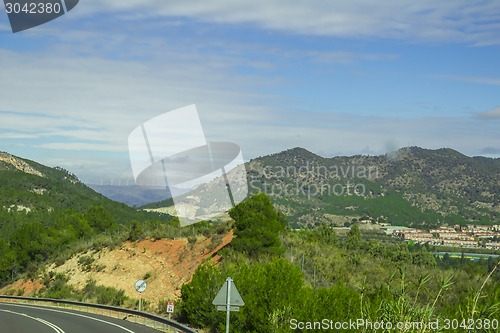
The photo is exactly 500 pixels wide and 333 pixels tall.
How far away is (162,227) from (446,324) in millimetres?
50145

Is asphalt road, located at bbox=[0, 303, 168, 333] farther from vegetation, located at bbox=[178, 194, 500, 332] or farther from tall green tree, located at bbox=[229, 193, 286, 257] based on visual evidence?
tall green tree, located at bbox=[229, 193, 286, 257]

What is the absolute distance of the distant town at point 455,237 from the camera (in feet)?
572

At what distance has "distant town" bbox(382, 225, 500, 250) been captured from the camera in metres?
174

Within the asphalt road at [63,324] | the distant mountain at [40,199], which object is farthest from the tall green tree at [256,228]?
the distant mountain at [40,199]

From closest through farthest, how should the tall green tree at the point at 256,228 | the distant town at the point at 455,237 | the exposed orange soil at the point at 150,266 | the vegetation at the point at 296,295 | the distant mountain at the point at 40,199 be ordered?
the vegetation at the point at 296,295 < the tall green tree at the point at 256,228 < the exposed orange soil at the point at 150,266 < the distant mountain at the point at 40,199 < the distant town at the point at 455,237

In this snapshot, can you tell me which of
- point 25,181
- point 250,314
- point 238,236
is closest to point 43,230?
point 238,236

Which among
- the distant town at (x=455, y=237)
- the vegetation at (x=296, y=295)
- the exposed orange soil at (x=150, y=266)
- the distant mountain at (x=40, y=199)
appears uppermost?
the vegetation at (x=296, y=295)

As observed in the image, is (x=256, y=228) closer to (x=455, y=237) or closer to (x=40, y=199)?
(x=40, y=199)

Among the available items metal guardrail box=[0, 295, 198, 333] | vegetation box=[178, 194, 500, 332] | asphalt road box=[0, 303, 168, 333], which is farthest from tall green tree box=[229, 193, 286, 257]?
asphalt road box=[0, 303, 168, 333]

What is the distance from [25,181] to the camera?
194625mm

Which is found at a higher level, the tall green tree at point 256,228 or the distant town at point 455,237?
the tall green tree at point 256,228

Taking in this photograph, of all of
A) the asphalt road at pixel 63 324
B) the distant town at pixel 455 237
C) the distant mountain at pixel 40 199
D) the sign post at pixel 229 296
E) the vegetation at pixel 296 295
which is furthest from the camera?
the distant town at pixel 455 237

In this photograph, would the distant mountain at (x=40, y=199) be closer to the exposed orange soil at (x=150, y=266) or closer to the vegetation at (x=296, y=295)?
the exposed orange soil at (x=150, y=266)

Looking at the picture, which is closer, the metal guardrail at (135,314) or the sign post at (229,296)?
the sign post at (229,296)
